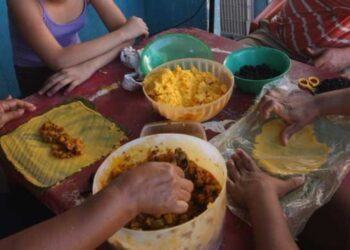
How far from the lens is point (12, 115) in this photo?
4.28ft

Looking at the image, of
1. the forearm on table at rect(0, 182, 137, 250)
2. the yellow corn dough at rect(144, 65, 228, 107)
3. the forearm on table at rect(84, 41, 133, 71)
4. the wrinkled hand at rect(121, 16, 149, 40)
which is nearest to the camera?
the forearm on table at rect(0, 182, 137, 250)

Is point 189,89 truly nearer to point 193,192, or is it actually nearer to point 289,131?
point 289,131

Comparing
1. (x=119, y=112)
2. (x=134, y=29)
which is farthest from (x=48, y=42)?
(x=119, y=112)

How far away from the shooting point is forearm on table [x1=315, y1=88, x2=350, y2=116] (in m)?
1.19

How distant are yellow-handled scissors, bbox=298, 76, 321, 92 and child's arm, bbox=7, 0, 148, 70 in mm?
666

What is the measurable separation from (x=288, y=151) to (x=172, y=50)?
0.58 meters

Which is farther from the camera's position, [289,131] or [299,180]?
[289,131]

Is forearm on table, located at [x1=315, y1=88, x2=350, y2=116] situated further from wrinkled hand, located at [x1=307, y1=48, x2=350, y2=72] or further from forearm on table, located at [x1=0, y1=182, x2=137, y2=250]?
forearm on table, located at [x1=0, y1=182, x2=137, y2=250]

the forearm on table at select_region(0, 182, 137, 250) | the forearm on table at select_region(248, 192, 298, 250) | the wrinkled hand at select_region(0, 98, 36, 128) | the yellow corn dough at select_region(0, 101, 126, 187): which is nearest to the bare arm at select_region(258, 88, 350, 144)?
the forearm on table at select_region(248, 192, 298, 250)

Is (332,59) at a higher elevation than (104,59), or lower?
lower

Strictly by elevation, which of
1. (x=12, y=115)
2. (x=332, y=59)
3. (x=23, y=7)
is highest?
(x=23, y=7)

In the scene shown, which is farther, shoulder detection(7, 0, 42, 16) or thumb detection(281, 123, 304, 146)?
shoulder detection(7, 0, 42, 16)

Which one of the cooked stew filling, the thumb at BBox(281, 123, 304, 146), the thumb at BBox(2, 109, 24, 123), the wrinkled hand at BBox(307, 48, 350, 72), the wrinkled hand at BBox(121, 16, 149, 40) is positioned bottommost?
the wrinkled hand at BBox(307, 48, 350, 72)

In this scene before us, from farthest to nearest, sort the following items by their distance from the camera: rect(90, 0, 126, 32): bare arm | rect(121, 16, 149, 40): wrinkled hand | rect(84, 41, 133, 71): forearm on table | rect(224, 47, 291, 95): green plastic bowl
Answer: rect(90, 0, 126, 32): bare arm < rect(121, 16, 149, 40): wrinkled hand < rect(84, 41, 133, 71): forearm on table < rect(224, 47, 291, 95): green plastic bowl
